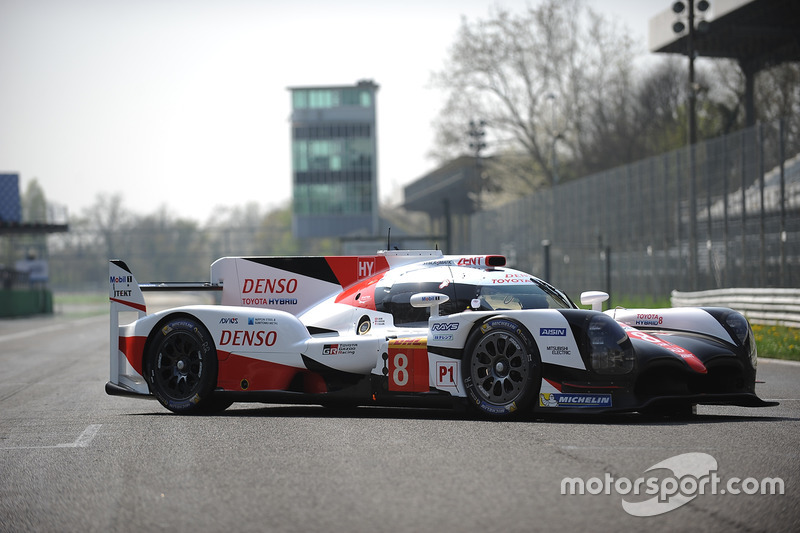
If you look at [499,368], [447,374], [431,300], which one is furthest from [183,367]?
[499,368]

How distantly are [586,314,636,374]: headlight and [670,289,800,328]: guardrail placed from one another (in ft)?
37.6

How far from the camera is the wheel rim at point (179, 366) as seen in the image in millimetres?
9305

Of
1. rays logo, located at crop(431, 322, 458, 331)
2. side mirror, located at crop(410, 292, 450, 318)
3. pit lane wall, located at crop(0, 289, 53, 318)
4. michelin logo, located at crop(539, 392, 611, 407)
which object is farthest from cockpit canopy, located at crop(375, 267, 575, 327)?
pit lane wall, located at crop(0, 289, 53, 318)

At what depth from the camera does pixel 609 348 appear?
784 centimetres

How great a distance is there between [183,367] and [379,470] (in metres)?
3.93

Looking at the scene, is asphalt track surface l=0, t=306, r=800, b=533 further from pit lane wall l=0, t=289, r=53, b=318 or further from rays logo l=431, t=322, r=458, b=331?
pit lane wall l=0, t=289, r=53, b=318

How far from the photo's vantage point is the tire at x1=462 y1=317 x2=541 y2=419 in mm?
7934

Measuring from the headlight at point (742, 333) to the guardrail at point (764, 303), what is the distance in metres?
10.3

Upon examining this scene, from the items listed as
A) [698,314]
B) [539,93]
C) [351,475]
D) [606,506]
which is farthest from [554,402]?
[539,93]

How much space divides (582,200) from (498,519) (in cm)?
3160

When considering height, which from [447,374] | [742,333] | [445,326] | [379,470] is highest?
[445,326]

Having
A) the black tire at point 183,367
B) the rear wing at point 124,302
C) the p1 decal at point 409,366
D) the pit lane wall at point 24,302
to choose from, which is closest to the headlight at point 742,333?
the p1 decal at point 409,366

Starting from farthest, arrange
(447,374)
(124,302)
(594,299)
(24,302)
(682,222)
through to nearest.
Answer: (24,302), (682,222), (124,302), (594,299), (447,374)
